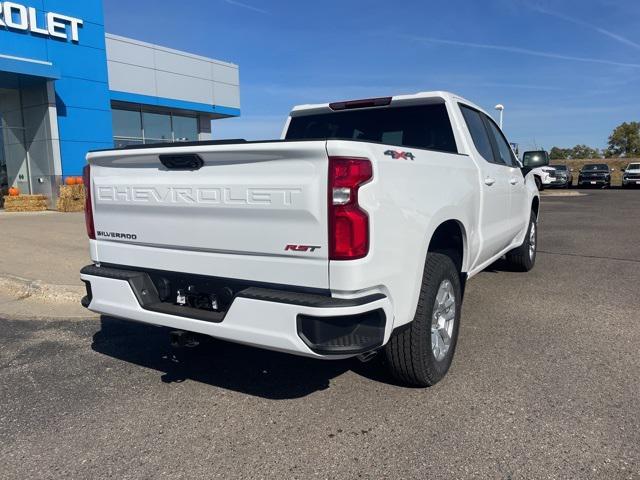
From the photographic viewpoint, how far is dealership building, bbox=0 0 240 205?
16.0 m

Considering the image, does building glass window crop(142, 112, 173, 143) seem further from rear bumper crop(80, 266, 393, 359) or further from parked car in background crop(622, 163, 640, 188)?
parked car in background crop(622, 163, 640, 188)

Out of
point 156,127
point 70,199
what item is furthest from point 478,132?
point 156,127

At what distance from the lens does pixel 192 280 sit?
321 cm

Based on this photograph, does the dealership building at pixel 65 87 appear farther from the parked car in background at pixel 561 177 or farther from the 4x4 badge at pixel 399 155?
the parked car in background at pixel 561 177

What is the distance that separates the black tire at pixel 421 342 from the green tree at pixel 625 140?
87.5m

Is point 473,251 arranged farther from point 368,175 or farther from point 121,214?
point 121,214

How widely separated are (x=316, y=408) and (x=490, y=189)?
2.50m

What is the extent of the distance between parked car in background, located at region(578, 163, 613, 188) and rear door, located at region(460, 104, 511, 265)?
109 feet

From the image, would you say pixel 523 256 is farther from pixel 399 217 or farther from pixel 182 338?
pixel 182 338

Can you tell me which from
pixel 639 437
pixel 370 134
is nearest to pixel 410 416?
pixel 639 437

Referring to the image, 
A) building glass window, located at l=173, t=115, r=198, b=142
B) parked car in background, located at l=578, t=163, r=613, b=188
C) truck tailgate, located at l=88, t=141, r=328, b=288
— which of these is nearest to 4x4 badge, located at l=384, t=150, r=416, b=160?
truck tailgate, located at l=88, t=141, r=328, b=288

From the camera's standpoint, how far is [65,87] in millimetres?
17266

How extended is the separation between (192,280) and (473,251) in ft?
7.25

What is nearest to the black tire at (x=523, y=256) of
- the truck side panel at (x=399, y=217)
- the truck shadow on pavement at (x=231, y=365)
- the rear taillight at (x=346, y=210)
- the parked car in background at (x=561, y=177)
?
the truck side panel at (x=399, y=217)
